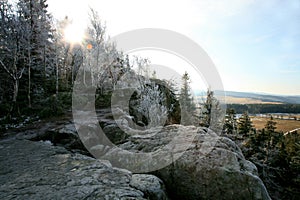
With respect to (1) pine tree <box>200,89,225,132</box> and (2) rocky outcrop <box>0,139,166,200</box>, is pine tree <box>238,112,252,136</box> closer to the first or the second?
(1) pine tree <box>200,89,225,132</box>

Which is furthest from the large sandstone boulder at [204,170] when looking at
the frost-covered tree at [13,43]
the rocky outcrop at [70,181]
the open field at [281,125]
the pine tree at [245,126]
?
the open field at [281,125]

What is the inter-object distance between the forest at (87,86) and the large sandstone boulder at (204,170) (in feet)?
27.1

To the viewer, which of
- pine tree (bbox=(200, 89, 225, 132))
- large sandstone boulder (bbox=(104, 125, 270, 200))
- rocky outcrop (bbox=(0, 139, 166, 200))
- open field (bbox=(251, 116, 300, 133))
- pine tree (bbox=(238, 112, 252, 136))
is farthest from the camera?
open field (bbox=(251, 116, 300, 133))

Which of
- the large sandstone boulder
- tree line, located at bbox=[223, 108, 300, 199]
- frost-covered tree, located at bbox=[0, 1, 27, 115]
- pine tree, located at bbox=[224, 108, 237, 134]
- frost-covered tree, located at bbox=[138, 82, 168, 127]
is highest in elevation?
frost-covered tree, located at bbox=[0, 1, 27, 115]

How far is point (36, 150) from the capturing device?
726 centimetres

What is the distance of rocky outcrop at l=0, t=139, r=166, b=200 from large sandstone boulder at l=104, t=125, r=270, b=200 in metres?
0.81

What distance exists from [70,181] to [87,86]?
23141mm

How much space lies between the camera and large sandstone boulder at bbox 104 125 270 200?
4.63 m

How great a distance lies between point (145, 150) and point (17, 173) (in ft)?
12.8

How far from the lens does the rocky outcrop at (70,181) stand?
3626mm

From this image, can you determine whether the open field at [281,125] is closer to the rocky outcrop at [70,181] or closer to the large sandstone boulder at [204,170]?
the large sandstone boulder at [204,170]

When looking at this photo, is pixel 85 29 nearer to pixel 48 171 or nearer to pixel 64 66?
pixel 64 66

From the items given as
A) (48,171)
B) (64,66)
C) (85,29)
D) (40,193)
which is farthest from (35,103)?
(40,193)

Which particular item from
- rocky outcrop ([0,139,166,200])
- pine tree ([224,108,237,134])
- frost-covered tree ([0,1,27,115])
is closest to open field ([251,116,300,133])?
pine tree ([224,108,237,134])
